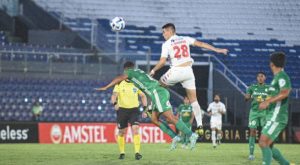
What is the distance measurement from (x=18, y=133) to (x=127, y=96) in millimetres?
12482

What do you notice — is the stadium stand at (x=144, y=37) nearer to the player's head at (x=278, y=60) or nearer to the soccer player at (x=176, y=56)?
the soccer player at (x=176, y=56)

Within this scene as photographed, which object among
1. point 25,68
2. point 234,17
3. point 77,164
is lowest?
point 77,164

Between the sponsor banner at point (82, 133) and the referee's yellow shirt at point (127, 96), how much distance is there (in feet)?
40.1

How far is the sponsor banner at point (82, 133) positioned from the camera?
3256 cm

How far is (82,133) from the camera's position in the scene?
33.1 meters

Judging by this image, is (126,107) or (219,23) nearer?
(126,107)

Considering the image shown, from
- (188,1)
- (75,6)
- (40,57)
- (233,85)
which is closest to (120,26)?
(40,57)

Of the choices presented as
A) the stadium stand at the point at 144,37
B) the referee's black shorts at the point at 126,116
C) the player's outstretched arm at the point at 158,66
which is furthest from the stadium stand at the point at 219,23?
the player's outstretched arm at the point at 158,66

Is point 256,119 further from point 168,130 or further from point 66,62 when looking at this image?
point 66,62

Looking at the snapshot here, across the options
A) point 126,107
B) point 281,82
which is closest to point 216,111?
point 126,107

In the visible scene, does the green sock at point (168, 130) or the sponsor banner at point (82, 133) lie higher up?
the green sock at point (168, 130)

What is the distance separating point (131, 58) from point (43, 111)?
505 cm

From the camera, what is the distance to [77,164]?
1645 centimetres

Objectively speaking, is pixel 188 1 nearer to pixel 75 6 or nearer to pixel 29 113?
pixel 75 6
